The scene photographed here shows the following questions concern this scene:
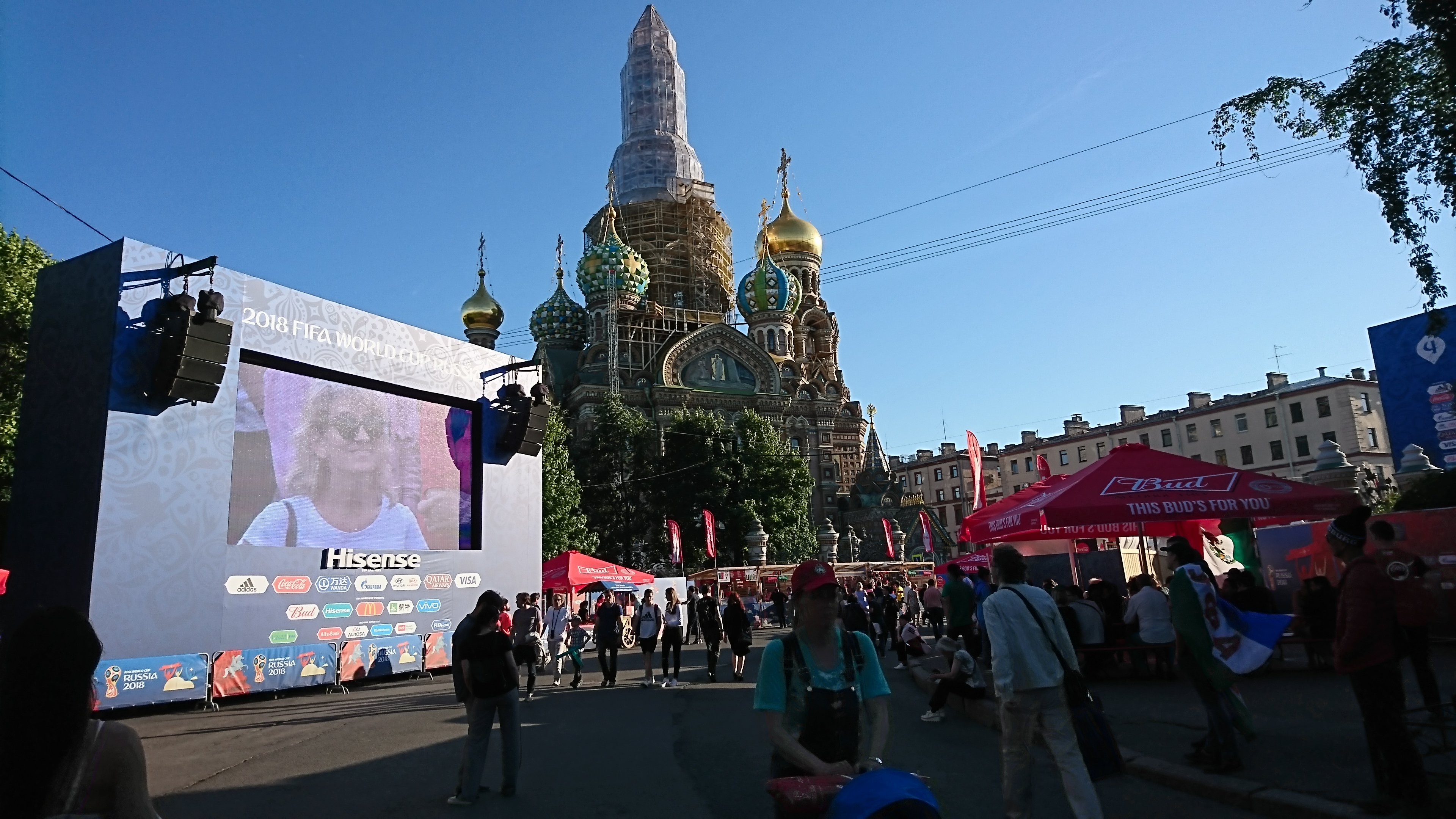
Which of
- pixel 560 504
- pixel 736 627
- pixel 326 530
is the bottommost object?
pixel 736 627

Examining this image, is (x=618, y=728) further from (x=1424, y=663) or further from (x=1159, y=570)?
(x=1159, y=570)

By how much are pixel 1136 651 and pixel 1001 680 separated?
7.62m

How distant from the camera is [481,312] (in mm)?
54750

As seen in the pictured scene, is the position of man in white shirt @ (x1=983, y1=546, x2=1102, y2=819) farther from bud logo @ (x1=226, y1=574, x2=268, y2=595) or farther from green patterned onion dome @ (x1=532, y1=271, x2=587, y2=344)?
green patterned onion dome @ (x1=532, y1=271, x2=587, y2=344)

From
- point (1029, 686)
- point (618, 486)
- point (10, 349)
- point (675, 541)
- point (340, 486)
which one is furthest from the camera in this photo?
point (618, 486)

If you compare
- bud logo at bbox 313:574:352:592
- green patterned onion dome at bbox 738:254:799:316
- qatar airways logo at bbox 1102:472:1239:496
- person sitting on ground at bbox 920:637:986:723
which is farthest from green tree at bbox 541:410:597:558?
qatar airways logo at bbox 1102:472:1239:496

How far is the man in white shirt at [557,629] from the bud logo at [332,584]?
348 cm

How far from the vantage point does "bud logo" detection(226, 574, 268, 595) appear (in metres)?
13.6

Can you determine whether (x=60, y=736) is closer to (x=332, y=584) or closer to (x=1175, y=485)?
(x=1175, y=485)

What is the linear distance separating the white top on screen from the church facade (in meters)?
28.9

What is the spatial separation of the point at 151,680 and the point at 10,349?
13.6 metres

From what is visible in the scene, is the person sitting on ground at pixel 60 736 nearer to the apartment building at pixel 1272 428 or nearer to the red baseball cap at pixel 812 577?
the red baseball cap at pixel 812 577

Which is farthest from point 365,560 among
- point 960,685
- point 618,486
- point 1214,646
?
point 618,486

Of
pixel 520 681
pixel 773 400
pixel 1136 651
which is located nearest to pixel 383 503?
pixel 520 681
